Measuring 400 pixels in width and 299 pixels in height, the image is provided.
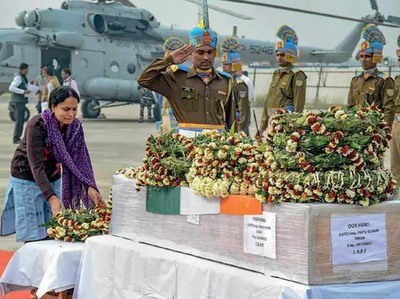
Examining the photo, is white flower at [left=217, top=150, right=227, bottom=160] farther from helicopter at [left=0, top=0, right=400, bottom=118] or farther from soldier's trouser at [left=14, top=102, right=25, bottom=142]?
helicopter at [left=0, top=0, right=400, bottom=118]

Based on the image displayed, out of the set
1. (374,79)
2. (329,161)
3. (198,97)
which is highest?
(374,79)

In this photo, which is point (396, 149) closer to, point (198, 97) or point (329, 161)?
point (198, 97)

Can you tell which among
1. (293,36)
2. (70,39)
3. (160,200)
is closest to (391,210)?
(160,200)

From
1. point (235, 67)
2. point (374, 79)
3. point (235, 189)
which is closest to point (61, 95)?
point (235, 189)

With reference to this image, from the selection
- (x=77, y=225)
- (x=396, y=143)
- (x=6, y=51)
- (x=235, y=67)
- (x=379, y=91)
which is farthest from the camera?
(x=6, y=51)

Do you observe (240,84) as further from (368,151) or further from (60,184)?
(368,151)

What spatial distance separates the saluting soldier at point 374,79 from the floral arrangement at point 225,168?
411 centimetres

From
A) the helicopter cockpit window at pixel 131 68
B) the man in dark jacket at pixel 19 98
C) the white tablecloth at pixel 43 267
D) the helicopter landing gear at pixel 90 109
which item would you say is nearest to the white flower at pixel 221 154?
the white tablecloth at pixel 43 267

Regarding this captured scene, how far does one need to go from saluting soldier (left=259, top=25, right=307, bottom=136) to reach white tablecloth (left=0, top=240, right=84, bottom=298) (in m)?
4.37

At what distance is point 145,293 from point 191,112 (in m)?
Result: 1.81

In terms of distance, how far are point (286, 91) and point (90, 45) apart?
17615mm

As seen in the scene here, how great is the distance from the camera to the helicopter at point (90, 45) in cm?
2345

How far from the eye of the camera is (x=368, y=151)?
10.1 feet

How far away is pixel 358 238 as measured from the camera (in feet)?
10.1
